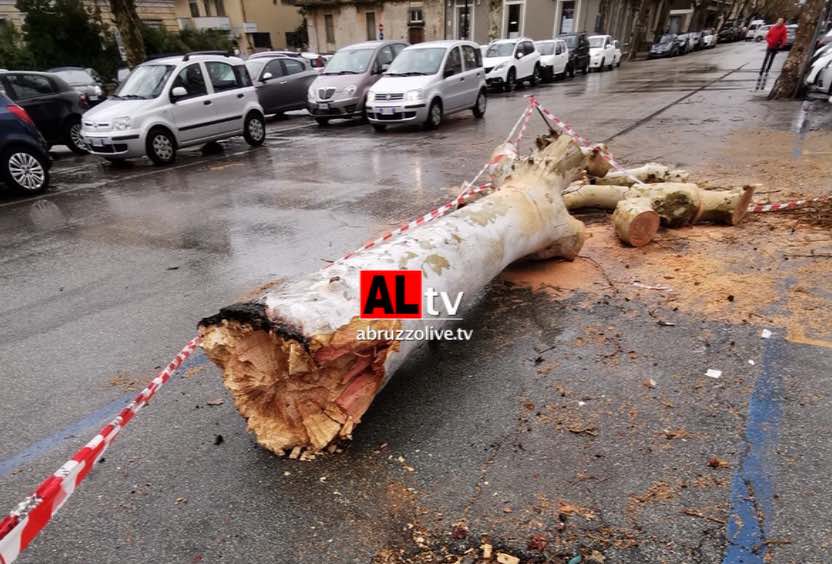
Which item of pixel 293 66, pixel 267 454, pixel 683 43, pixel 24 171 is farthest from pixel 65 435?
pixel 683 43

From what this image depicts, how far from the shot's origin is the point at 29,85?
461 inches

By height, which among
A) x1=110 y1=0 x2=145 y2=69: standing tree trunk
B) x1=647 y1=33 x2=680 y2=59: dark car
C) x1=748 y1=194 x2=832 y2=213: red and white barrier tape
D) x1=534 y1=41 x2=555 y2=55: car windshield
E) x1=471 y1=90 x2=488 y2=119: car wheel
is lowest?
x1=647 y1=33 x2=680 y2=59: dark car

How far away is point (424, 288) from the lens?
3248mm

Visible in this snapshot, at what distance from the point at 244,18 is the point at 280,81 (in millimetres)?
35197

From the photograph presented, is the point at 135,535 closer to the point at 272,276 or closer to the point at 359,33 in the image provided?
the point at 272,276

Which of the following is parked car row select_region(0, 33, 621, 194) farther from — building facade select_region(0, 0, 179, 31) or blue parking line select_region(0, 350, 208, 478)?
building facade select_region(0, 0, 179, 31)

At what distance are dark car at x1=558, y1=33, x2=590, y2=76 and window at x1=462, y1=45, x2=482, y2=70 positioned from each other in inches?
510

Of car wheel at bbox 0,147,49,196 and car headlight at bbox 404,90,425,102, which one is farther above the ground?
car headlight at bbox 404,90,425,102

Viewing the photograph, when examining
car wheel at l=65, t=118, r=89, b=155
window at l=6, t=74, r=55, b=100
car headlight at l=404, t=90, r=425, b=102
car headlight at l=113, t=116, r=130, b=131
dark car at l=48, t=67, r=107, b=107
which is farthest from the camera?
dark car at l=48, t=67, r=107, b=107

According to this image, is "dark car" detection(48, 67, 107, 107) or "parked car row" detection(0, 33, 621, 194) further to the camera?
"dark car" detection(48, 67, 107, 107)

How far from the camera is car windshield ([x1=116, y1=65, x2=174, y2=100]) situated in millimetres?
10727

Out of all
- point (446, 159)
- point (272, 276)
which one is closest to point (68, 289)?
point (272, 276)

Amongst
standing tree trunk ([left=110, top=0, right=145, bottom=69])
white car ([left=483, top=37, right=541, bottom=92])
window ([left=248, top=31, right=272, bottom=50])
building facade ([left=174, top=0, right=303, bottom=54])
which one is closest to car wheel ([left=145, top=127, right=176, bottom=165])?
standing tree trunk ([left=110, top=0, right=145, bottom=69])

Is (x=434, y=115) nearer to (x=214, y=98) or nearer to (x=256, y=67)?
(x=214, y=98)
